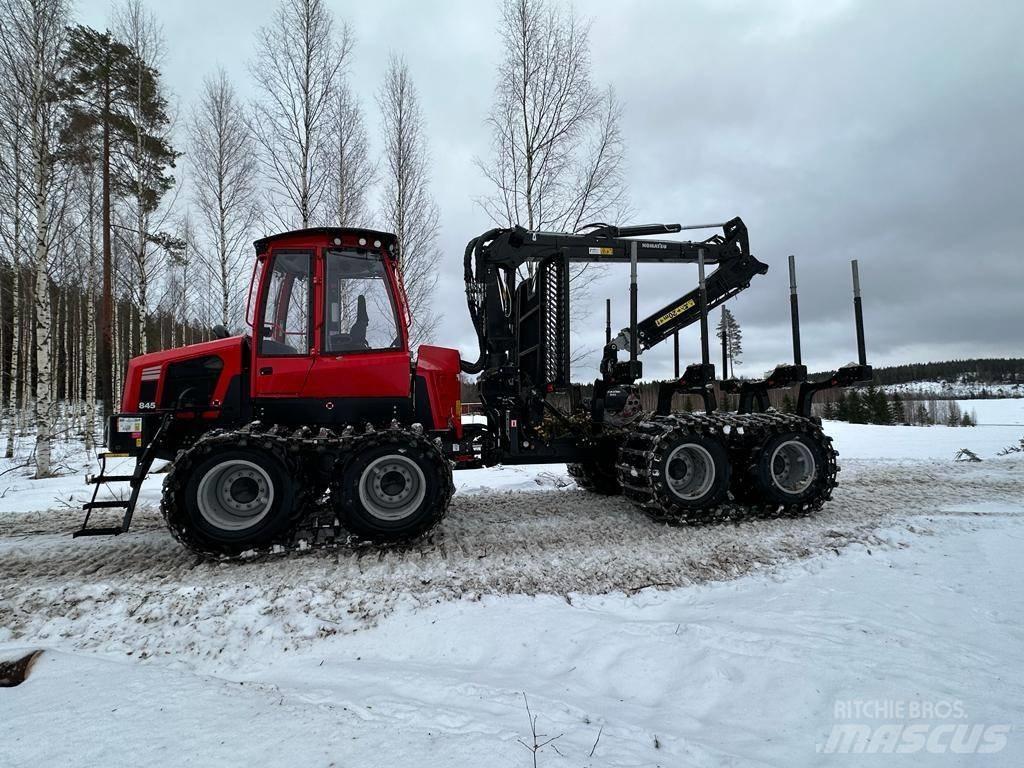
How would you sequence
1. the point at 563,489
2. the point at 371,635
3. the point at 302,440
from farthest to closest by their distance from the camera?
1. the point at 563,489
2. the point at 302,440
3. the point at 371,635

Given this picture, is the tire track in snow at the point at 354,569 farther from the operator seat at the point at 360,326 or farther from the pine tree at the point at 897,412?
the pine tree at the point at 897,412

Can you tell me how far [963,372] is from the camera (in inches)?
3922

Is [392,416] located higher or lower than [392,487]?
higher

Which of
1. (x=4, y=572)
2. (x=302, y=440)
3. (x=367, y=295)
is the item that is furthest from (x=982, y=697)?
(x=4, y=572)

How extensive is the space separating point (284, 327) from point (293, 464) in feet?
4.51

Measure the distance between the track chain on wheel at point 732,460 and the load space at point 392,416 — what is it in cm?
2

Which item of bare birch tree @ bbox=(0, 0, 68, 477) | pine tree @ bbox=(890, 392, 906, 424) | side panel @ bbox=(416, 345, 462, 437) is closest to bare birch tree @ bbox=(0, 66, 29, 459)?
bare birch tree @ bbox=(0, 0, 68, 477)

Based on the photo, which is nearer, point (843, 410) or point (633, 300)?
point (633, 300)

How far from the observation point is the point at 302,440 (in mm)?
4414

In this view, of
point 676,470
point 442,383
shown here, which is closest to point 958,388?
point 676,470

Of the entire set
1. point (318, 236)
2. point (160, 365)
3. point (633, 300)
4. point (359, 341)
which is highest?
point (318, 236)

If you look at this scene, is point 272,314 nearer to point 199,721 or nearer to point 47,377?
point 199,721

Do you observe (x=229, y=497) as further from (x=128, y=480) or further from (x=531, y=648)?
(x=531, y=648)

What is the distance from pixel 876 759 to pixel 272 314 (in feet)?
17.1
